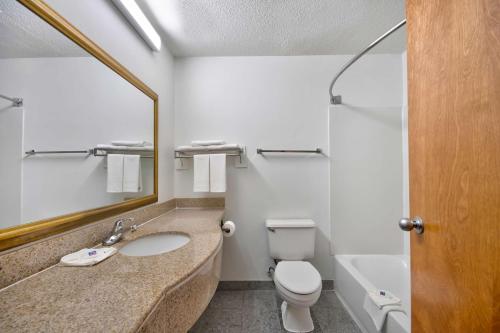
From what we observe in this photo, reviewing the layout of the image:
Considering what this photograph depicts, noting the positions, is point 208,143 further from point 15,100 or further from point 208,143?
point 15,100

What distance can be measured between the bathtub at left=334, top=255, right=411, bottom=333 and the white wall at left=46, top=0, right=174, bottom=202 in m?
1.73

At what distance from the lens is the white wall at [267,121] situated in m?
1.85

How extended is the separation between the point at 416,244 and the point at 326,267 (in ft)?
4.25

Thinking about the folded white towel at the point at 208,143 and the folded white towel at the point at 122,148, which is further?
the folded white towel at the point at 208,143

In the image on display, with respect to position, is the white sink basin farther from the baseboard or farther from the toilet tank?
the baseboard

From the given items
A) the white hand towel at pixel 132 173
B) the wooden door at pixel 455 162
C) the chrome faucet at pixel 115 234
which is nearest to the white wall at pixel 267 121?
the white hand towel at pixel 132 173

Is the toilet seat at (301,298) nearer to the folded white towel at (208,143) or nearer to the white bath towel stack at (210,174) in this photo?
the white bath towel stack at (210,174)

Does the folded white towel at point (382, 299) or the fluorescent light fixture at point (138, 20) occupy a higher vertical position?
the fluorescent light fixture at point (138, 20)

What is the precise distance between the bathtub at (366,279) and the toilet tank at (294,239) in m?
0.33

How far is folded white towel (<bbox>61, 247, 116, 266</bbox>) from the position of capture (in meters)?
0.71

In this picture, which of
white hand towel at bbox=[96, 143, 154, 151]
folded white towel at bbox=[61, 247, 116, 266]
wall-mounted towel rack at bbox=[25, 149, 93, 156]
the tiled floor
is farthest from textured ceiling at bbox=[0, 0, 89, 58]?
the tiled floor

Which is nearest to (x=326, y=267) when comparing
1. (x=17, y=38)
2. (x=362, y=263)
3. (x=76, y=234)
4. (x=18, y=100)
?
(x=362, y=263)

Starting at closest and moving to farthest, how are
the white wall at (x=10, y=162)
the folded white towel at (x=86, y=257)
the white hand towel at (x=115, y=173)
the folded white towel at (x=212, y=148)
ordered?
the white wall at (x=10, y=162), the folded white towel at (x=86, y=257), the white hand towel at (x=115, y=173), the folded white towel at (x=212, y=148)

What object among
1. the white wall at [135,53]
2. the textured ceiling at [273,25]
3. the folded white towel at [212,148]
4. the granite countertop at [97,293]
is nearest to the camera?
the granite countertop at [97,293]
